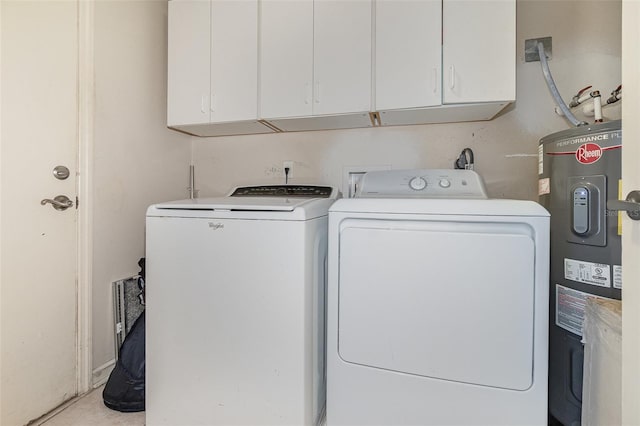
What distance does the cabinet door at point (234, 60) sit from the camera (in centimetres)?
174

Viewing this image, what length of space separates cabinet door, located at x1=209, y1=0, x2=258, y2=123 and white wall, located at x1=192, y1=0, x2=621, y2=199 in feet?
1.32

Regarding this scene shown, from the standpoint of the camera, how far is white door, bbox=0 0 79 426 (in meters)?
1.24

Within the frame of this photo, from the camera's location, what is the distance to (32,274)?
1.33m

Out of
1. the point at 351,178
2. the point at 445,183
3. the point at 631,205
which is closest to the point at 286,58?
the point at 351,178

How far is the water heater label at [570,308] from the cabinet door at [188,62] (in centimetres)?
195

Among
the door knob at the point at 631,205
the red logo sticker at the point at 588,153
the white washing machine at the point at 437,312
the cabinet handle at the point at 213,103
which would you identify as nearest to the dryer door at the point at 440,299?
Answer: the white washing machine at the point at 437,312

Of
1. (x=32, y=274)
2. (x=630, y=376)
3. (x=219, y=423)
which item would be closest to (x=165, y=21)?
(x=32, y=274)

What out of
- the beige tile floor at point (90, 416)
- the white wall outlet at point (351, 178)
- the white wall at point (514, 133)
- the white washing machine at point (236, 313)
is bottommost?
the beige tile floor at point (90, 416)

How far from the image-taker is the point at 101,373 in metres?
1.62

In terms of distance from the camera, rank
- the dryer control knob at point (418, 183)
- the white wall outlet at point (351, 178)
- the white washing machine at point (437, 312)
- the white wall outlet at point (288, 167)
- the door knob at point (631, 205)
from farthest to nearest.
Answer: the white wall outlet at point (288, 167) → the white wall outlet at point (351, 178) → the dryer control knob at point (418, 183) → the white washing machine at point (437, 312) → the door knob at point (631, 205)

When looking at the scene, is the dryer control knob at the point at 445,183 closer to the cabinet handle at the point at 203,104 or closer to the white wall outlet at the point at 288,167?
the white wall outlet at the point at 288,167

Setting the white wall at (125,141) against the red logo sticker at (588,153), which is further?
the white wall at (125,141)

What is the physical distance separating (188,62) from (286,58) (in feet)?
2.06

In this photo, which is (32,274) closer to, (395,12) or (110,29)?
(110,29)
